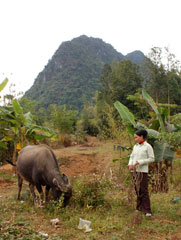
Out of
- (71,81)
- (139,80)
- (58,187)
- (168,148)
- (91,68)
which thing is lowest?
(58,187)

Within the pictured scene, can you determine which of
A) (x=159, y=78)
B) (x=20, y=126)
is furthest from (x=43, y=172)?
(x=159, y=78)

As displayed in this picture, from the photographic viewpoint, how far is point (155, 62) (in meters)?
24.8

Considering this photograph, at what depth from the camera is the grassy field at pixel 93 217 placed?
402 cm

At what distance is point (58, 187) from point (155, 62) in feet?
71.6

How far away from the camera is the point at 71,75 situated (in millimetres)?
83562

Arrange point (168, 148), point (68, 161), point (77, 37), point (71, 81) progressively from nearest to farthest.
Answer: point (168, 148) → point (68, 161) → point (71, 81) → point (77, 37)

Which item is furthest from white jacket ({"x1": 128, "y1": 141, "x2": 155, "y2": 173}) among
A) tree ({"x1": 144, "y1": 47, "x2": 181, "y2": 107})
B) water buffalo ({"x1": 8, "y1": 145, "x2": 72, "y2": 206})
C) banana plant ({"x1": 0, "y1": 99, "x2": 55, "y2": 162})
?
tree ({"x1": 144, "y1": 47, "x2": 181, "y2": 107})

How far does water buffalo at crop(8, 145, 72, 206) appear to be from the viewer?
5344 mm

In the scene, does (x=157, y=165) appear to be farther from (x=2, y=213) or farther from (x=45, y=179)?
(x=2, y=213)

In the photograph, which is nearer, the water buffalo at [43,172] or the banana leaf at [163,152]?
the water buffalo at [43,172]

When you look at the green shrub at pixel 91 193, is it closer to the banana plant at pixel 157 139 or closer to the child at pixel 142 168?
the child at pixel 142 168

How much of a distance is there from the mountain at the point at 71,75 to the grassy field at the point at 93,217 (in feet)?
184

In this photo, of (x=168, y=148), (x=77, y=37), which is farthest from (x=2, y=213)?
(x=77, y=37)

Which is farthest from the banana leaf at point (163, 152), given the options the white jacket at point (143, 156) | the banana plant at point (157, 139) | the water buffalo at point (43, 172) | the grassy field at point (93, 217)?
the water buffalo at point (43, 172)
